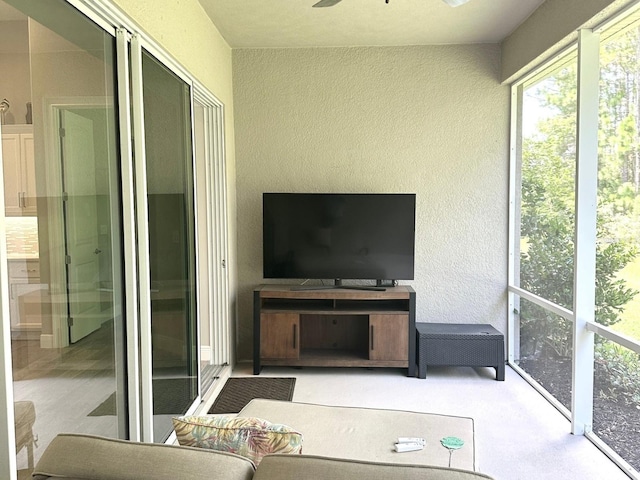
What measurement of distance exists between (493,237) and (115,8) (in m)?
3.56

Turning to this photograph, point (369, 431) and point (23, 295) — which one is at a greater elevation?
point (23, 295)

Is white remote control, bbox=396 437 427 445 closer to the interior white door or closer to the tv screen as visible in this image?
the interior white door

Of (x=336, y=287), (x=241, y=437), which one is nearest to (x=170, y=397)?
(x=241, y=437)

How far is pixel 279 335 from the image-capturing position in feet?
14.1

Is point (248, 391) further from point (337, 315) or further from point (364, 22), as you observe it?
point (364, 22)

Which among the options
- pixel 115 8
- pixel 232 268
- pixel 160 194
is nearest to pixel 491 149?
pixel 232 268

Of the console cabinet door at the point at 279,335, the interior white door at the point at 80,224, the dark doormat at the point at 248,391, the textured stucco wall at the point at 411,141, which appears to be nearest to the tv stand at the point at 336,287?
the console cabinet door at the point at 279,335

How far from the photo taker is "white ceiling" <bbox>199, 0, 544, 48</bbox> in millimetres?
3559

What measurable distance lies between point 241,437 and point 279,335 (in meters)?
2.94

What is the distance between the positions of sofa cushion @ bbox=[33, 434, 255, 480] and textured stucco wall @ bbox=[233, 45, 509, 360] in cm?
366

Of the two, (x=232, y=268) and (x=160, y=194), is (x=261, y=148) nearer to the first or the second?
(x=232, y=268)

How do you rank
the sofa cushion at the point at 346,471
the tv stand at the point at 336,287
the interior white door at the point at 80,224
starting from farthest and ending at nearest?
the tv stand at the point at 336,287
the interior white door at the point at 80,224
the sofa cushion at the point at 346,471

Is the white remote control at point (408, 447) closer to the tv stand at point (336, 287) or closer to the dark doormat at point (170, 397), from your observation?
the dark doormat at point (170, 397)

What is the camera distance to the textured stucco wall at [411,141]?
179 inches
